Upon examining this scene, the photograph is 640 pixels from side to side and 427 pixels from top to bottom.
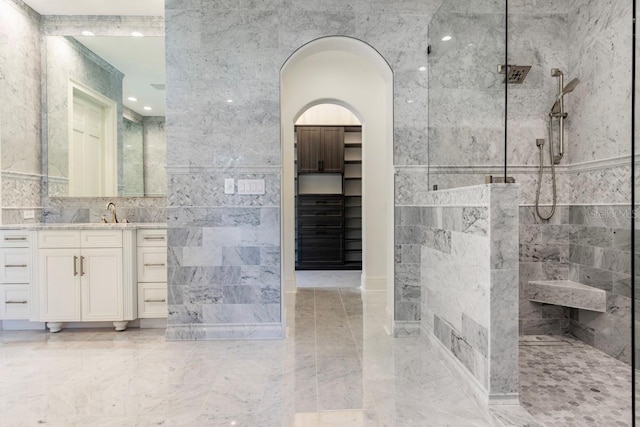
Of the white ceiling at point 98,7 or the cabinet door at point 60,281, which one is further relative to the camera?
the white ceiling at point 98,7

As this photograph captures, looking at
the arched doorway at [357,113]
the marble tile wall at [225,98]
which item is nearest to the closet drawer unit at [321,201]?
the arched doorway at [357,113]

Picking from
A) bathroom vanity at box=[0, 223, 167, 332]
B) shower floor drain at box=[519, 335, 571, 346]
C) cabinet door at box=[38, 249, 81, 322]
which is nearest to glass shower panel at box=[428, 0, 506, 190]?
shower floor drain at box=[519, 335, 571, 346]

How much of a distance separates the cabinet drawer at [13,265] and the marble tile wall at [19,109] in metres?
0.36

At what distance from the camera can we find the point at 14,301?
10.0ft

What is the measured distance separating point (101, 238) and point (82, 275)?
330 millimetres

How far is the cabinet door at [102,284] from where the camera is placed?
301 centimetres

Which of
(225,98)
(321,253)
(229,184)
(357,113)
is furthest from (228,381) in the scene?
(321,253)

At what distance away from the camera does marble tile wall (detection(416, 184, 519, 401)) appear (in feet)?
6.14

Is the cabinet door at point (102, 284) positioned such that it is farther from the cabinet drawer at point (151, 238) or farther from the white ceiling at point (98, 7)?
the white ceiling at point (98, 7)

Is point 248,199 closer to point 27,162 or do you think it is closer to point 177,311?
point 177,311

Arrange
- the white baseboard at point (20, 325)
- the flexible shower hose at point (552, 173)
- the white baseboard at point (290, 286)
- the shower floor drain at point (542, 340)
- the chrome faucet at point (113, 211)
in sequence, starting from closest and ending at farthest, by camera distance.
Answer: the shower floor drain at point (542, 340) → the flexible shower hose at point (552, 173) → the white baseboard at point (20, 325) → the chrome faucet at point (113, 211) → the white baseboard at point (290, 286)

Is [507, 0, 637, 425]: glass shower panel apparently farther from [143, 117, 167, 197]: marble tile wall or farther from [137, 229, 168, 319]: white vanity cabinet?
[143, 117, 167, 197]: marble tile wall

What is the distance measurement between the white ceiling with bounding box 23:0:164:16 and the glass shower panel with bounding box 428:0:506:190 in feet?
8.00

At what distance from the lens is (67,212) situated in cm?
357
